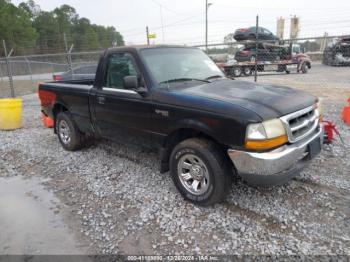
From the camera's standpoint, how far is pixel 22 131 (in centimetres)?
738

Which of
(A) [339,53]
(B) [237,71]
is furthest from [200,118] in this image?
(A) [339,53]

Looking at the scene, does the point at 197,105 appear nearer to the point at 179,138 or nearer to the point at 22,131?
the point at 179,138

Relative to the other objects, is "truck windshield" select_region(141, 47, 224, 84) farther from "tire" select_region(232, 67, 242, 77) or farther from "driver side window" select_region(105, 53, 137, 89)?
"tire" select_region(232, 67, 242, 77)

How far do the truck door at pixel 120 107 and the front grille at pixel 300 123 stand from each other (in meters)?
1.67

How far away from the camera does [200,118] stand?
10.5 ft

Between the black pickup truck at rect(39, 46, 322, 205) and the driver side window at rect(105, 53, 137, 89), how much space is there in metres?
0.01

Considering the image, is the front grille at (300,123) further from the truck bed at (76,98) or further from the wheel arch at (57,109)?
the wheel arch at (57,109)

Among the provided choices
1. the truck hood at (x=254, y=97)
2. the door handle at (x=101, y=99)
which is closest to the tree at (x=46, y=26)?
the door handle at (x=101, y=99)

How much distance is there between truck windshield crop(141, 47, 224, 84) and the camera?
3.85 meters

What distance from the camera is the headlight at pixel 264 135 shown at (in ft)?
9.37

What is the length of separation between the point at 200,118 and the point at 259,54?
19778 mm

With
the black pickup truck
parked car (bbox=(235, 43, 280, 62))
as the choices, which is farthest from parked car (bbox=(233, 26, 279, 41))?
the black pickup truck

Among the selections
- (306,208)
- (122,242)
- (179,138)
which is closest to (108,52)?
(179,138)

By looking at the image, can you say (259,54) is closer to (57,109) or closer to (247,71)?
(247,71)
